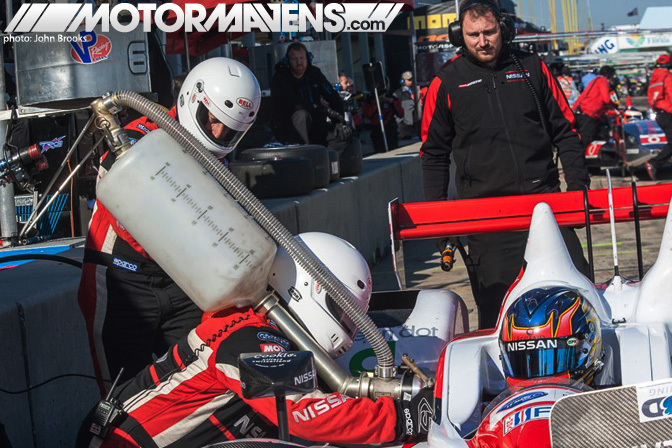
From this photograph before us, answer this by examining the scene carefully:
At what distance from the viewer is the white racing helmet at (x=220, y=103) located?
370cm

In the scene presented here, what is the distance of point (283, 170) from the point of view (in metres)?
7.61

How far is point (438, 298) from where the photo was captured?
4.21 meters

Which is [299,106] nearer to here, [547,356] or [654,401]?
[547,356]

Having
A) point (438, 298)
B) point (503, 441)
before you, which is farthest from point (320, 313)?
point (438, 298)

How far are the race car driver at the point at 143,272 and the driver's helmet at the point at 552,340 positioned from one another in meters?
1.34

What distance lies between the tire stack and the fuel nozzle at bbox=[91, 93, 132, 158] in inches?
154

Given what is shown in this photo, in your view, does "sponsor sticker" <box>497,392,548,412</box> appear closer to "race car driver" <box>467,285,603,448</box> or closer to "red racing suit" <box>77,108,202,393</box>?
"race car driver" <box>467,285,603,448</box>

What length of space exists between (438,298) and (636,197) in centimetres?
91

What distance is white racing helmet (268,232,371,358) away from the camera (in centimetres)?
316

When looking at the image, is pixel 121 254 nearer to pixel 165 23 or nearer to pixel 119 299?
pixel 119 299

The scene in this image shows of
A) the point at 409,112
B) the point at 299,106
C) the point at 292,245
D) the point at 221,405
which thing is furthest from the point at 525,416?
Answer: the point at 409,112

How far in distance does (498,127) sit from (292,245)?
5.85ft

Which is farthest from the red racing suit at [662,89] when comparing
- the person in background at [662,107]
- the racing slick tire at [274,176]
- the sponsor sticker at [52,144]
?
the sponsor sticker at [52,144]

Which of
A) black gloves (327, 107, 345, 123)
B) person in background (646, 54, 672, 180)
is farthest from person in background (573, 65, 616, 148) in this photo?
black gloves (327, 107, 345, 123)
